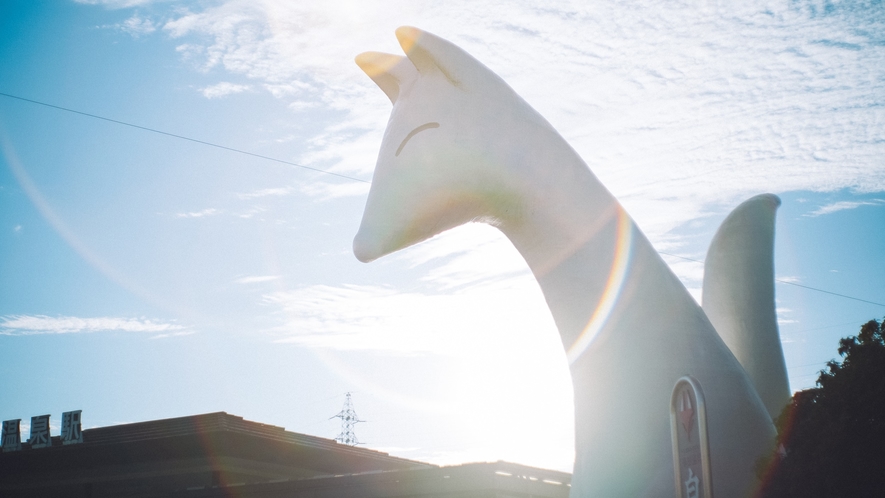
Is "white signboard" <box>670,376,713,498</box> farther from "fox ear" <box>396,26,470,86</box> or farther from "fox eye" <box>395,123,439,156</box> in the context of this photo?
"fox ear" <box>396,26,470,86</box>

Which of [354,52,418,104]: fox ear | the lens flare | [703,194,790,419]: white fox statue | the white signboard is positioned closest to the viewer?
the white signboard

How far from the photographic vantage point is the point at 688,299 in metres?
7.42

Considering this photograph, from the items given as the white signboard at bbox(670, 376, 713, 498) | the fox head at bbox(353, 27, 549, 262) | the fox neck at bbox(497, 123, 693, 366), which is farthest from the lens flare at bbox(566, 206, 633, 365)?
the white signboard at bbox(670, 376, 713, 498)

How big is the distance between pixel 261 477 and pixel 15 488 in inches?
321

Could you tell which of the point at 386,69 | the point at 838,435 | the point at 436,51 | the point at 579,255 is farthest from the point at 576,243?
the point at 386,69

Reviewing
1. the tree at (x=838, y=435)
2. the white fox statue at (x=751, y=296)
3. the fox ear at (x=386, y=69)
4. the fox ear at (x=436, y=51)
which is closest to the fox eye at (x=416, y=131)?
the fox ear at (x=436, y=51)

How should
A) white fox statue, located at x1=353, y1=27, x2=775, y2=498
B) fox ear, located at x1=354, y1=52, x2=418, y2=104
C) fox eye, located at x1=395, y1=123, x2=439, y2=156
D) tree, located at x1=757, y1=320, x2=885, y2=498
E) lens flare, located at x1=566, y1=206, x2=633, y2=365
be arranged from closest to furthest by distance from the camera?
tree, located at x1=757, y1=320, x2=885, y2=498
white fox statue, located at x1=353, y1=27, x2=775, y2=498
lens flare, located at x1=566, y1=206, x2=633, y2=365
fox eye, located at x1=395, y1=123, x2=439, y2=156
fox ear, located at x1=354, y1=52, x2=418, y2=104

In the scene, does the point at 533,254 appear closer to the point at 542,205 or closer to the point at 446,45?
the point at 542,205

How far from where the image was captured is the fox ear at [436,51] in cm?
776

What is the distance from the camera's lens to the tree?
20.4ft

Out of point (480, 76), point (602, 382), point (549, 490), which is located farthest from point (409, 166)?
point (549, 490)

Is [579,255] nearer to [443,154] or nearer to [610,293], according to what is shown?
[610,293]

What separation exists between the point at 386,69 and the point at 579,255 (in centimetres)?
302

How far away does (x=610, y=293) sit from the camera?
718cm
